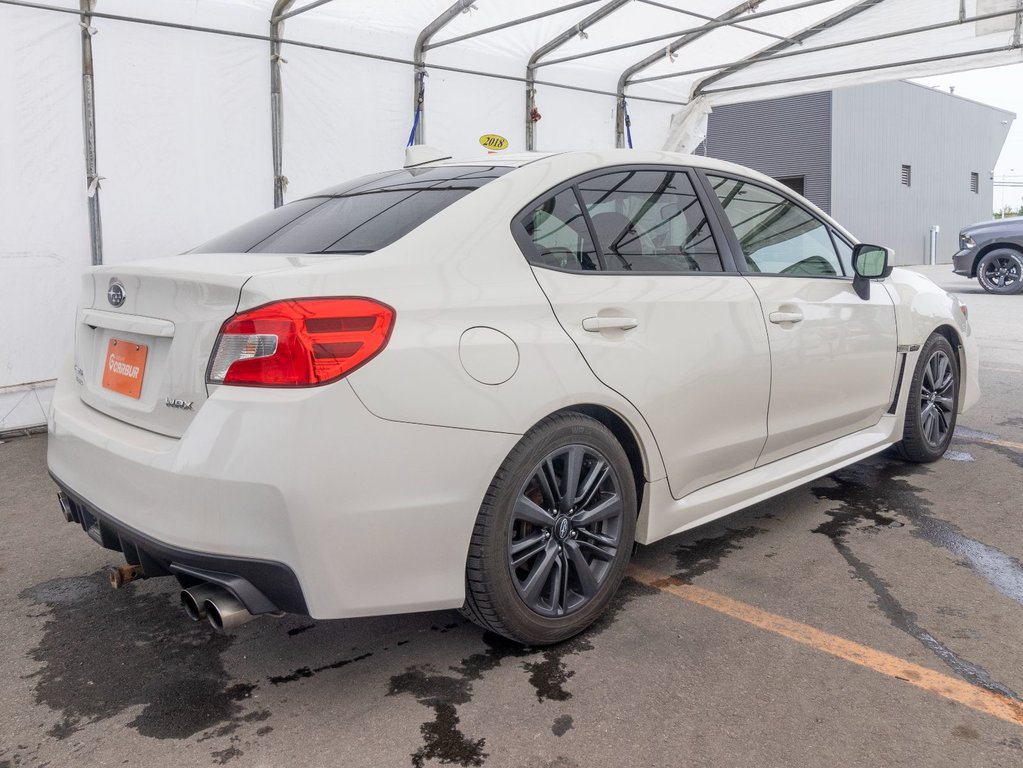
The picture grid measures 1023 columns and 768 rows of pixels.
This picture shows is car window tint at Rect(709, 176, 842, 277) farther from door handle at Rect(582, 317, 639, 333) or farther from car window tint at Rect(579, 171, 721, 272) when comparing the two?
door handle at Rect(582, 317, 639, 333)

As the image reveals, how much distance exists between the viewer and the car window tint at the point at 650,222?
2.80 meters

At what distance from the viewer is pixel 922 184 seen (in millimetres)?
30375

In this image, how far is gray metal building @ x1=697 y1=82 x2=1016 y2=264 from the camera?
26.1 m

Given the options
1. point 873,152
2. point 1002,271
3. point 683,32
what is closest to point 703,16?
point 683,32

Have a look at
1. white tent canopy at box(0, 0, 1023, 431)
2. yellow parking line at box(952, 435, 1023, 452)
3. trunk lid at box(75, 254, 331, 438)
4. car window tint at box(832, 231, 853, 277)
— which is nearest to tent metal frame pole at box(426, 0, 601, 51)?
white tent canopy at box(0, 0, 1023, 431)

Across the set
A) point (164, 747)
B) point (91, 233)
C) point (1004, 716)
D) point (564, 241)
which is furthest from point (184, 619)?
point (91, 233)

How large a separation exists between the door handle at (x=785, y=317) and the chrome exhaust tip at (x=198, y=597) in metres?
2.09

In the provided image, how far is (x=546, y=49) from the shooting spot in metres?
7.84

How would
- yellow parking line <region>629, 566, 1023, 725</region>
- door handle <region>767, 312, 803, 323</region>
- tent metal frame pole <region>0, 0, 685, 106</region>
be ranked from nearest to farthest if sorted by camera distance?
yellow parking line <region>629, 566, 1023, 725</region>, door handle <region>767, 312, 803, 323</region>, tent metal frame pole <region>0, 0, 685, 106</region>

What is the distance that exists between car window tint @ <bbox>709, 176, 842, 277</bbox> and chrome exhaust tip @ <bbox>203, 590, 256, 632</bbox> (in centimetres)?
215

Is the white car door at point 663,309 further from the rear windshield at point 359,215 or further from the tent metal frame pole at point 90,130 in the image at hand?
the tent metal frame pole at point 90,130

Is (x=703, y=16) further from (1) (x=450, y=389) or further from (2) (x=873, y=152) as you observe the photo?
(2) (x=873, y=152)

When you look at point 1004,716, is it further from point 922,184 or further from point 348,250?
point 922,184

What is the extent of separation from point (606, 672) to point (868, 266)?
7.07ft
